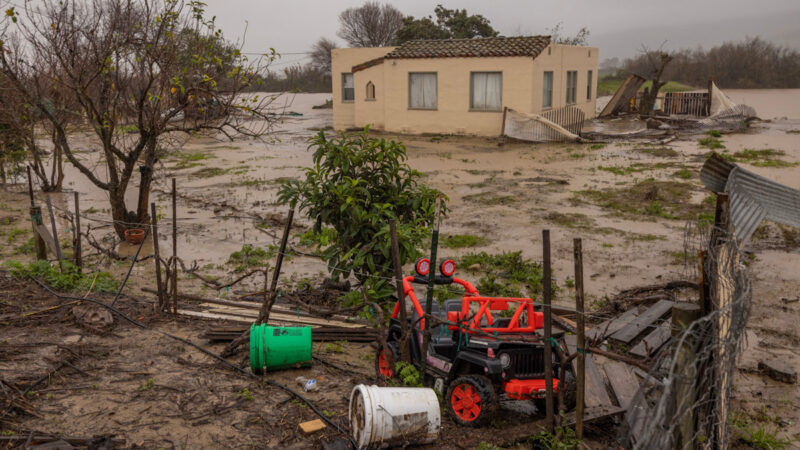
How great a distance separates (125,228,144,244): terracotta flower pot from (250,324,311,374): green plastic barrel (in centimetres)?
699

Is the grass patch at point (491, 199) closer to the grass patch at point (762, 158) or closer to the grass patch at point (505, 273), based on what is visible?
the grass patch at point (505, 273)

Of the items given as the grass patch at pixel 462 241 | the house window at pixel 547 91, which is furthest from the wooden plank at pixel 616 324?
the house window at pixel 547 91

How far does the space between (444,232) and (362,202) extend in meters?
4.21

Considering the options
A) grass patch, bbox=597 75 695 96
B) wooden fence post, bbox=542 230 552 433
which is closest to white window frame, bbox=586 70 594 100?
grass patch, bbox=597 75 695 96

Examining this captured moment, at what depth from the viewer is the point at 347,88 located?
29594mm

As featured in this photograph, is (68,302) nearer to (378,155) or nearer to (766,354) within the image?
(378,155)

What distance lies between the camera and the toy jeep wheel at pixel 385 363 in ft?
19.1

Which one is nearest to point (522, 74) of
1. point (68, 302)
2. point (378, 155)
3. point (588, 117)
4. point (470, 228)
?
point (588, 117)

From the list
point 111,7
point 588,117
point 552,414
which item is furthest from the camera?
point 588,117

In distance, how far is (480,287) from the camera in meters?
8.88

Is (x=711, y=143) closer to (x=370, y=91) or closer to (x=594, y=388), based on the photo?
(x=370, y=91)

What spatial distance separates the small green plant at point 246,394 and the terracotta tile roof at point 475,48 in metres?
20.7

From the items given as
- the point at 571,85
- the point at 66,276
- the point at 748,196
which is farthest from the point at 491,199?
the point at 571,85

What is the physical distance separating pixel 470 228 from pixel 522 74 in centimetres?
1351
